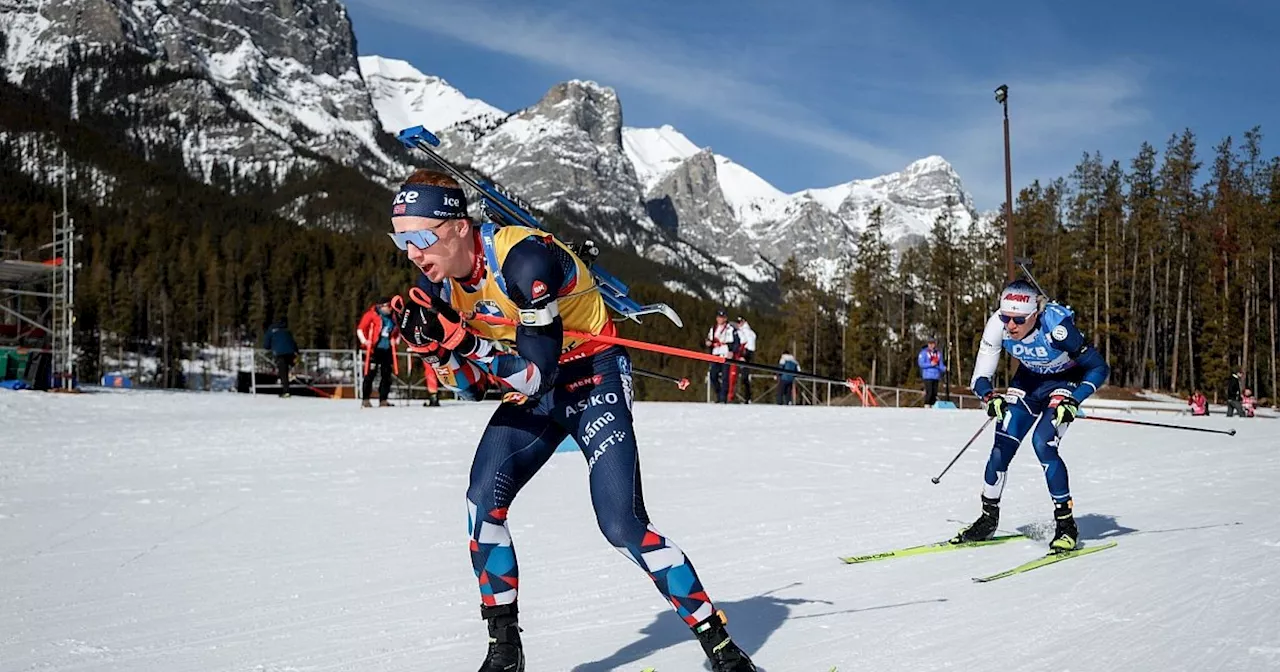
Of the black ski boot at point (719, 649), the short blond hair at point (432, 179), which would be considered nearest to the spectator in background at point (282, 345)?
the short blond hair at point (432, 179)

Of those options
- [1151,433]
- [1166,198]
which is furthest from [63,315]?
[1166,198]

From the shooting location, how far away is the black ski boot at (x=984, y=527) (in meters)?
7.43

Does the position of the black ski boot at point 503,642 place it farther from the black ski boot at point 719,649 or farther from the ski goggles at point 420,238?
the ski goggles at point 420,238

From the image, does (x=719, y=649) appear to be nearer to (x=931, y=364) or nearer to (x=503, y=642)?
(x=503, y=642)

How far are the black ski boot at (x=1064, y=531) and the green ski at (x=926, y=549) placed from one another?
40cm

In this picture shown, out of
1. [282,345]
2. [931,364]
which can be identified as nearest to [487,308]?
[282,345]

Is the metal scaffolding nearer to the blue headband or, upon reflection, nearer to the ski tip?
the ski tip

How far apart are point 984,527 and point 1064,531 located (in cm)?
61

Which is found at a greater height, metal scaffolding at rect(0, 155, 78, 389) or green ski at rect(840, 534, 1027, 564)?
metal scaffolding at rect(0, 155, 78, 389)

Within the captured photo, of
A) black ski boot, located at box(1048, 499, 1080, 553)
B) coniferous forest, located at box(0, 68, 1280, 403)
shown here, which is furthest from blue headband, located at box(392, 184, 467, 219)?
coniferous forest, located at box(0, 68, 1280, 403)

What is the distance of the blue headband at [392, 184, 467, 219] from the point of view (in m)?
3.72

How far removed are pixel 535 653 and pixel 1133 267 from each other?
6783cm

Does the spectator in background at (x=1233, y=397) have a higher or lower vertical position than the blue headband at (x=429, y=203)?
lower

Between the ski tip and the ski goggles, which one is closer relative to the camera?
the ski goggles
